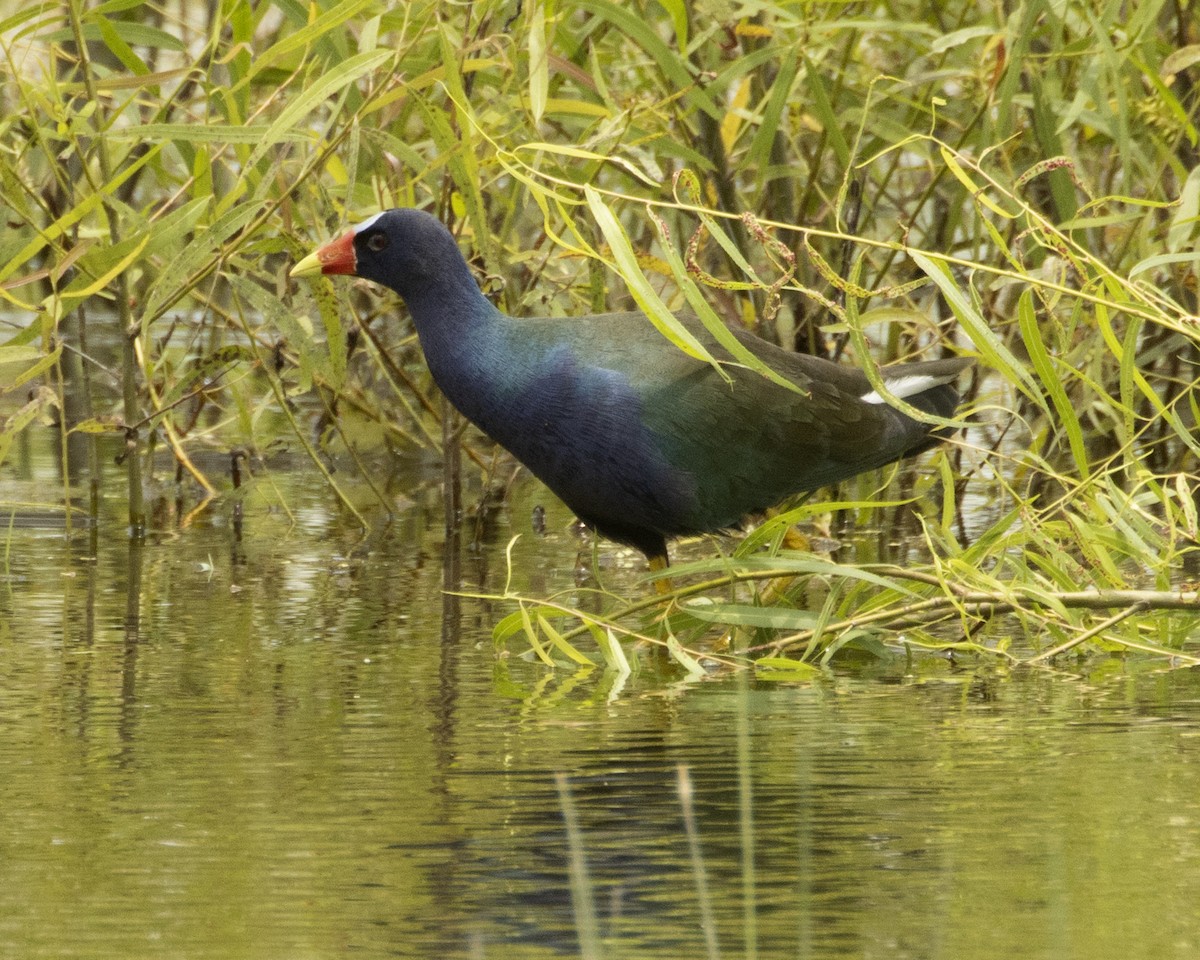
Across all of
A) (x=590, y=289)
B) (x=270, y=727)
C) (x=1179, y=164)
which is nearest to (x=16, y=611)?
(x=270, y=727)

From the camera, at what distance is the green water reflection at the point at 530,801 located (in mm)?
2332

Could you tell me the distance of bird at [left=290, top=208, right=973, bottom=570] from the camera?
154 inches

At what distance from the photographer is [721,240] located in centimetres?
Answer: 324

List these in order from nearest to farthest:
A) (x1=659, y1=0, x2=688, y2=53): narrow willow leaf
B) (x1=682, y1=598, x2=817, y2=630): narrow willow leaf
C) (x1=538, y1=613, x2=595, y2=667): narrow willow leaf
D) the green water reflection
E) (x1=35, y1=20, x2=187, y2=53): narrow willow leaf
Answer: the green water reflection
(x1=538, y1=613, x2=595, y2=667): narrow willow leaf
(x1=682, y1=598, x2=817, y2=630): narrow willow leaf
(x1=659, y1=0, x2=688, y2=53): narrow willow leaf
(x1=35, y1=20, x2=187, y2=53): narrow willow leaf

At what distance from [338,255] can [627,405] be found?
27.7 inches

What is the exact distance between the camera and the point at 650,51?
4.48 m

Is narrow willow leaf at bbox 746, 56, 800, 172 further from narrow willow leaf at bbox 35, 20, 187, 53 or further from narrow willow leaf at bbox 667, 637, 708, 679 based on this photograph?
narrow willow leaf at bbox 667, 637, 708, 679

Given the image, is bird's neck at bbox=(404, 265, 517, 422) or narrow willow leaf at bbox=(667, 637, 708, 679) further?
bird's neck at bbox=(404, 265, 517, 422)

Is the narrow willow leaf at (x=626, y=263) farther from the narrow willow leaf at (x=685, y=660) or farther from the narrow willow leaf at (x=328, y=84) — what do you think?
the narrow willow leaf at (x=328, y=84)

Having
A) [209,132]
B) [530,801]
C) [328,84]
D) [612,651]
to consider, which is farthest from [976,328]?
[209,132]

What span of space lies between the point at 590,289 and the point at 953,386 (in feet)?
2.90

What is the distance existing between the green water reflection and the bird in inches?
14.9

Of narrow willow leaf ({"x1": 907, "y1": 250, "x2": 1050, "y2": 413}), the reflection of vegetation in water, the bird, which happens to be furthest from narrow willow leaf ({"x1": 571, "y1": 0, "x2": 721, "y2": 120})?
narrow willow leaf ({"x1": 907, "y1": 250, "x2": 1050, "y2": 413})

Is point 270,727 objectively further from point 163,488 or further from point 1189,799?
point 163,488
